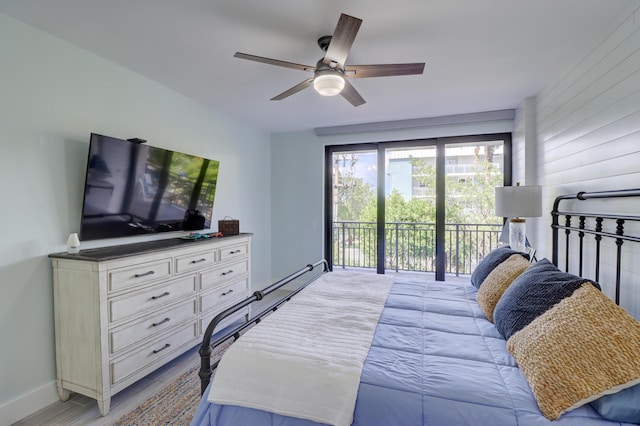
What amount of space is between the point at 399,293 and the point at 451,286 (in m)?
0.52

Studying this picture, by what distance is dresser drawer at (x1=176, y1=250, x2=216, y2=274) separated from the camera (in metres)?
2.55

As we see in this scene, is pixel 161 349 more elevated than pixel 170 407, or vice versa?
pixel 161 349

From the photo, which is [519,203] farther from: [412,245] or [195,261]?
[195,261]

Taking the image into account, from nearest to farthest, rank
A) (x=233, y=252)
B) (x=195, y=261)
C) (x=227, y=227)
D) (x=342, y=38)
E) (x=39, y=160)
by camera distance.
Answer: (x=342, y=38) < (x=39, y=160) < (x=195, y=261) < (x=233, y=252) < (x=227, y=227)

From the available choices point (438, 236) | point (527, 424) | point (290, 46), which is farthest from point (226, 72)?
point (438, 236)

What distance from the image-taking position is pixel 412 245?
16.1ft

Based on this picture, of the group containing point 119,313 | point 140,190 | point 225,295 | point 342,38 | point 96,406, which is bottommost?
point 96,406

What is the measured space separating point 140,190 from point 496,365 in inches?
111

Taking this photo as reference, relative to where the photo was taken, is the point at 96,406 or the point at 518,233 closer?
the point at 96,406

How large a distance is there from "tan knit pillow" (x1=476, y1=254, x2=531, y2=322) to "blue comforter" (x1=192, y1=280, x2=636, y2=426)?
0.54 feet

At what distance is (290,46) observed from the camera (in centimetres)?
219

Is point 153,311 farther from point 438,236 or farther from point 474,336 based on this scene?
point 438,236

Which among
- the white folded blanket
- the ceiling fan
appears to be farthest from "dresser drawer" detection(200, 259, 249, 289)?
the ceiling fan

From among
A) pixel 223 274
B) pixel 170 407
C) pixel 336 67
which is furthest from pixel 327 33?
pixel 170 407
